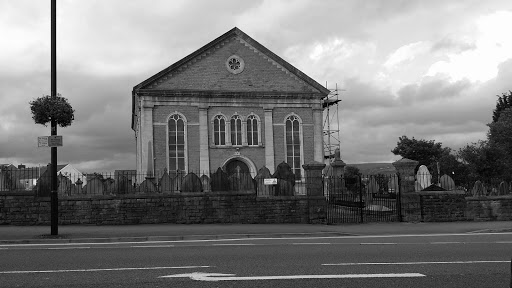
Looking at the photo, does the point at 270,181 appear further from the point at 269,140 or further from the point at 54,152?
the point at 269,140

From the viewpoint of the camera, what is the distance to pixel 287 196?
20594 mm

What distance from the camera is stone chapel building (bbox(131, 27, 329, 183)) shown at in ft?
114

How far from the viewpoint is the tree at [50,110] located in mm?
15352

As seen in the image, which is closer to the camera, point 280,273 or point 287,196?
point 280,273

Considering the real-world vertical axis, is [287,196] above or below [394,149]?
below

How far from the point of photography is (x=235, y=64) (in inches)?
1436

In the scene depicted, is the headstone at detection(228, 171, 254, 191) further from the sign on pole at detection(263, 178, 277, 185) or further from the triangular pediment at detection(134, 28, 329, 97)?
the triangular pediment at detection(134, 28, 329, 97)

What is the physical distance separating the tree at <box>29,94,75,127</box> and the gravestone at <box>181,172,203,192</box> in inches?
233

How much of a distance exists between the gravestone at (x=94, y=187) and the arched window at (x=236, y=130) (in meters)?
16.5

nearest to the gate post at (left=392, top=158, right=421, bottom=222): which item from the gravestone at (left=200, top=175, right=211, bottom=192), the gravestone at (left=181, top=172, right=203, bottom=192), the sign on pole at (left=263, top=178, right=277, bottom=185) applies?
the sign on pole at (left=263, top=178, right=277, bottom=185)

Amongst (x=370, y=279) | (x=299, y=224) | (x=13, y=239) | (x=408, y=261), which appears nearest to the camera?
(x=370, y=279)

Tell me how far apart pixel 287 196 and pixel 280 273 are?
1231 cm

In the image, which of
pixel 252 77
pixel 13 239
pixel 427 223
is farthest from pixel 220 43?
pixel 13 239

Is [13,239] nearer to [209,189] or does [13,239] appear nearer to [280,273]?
[209,189]
